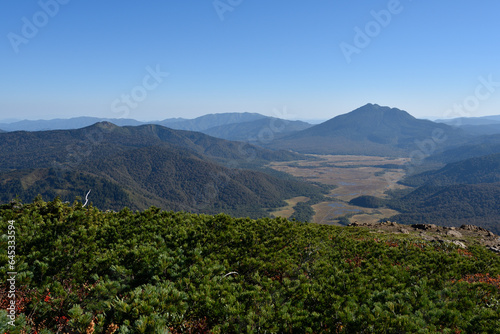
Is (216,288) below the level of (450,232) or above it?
above

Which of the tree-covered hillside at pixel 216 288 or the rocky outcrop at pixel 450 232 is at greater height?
the tree-covered hillside at pixel 216 288

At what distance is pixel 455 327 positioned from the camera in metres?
9.66

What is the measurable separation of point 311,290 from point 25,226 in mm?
15668

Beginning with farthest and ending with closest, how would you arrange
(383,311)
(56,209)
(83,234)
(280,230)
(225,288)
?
(56,209) < (280,230) < (83,234) < (225,288) < (383,311)

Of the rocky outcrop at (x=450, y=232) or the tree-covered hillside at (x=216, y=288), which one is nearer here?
the tree-covered hillside at (x=216, y=288)

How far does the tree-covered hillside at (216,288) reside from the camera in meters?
8.50

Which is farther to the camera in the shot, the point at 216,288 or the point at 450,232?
the point at 450,232

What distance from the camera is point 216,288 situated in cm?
1066

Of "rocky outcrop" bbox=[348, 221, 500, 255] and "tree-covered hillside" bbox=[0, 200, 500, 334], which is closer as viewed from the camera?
"tree-covered hillside" bbox=[0, 200, 500, 334]

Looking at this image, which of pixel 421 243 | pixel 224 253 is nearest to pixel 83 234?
pixel 224 253

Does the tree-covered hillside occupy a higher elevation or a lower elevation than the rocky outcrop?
higher

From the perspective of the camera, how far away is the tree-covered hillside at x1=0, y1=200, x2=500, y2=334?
8.50 metres

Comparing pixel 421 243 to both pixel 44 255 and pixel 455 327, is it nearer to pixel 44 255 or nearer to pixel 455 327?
pixel 455 327

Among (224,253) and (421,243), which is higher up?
(224,253)
